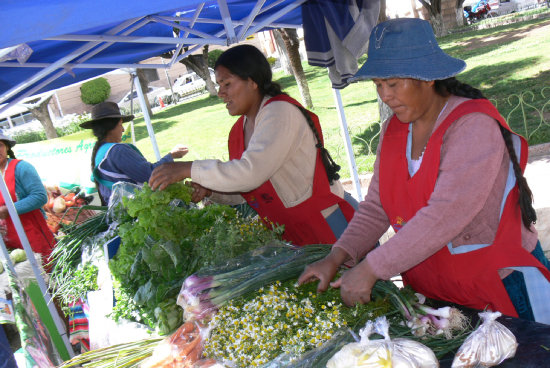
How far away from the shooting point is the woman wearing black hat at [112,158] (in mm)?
3662

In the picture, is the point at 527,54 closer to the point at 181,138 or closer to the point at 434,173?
the point at 181,138

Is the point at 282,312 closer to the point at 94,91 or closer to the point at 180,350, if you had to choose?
the point at 180,350

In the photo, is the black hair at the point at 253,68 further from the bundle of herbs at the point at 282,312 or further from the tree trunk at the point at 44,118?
the tree trunk at the point at 44,118

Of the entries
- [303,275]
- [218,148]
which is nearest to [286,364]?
[303,275]

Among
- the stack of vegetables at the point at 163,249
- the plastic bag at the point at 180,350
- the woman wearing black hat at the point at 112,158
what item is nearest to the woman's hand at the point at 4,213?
the woman wearing black hat at the point at 112,158

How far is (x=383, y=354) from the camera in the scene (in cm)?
134

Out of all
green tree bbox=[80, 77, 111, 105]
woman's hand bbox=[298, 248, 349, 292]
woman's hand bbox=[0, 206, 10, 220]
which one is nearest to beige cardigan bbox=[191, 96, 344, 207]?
woman's hand bbox=[298, 248, 349, 292]

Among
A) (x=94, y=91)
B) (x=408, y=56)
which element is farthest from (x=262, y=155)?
(x=94, y=91)

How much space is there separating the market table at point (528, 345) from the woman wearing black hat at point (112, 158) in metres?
2.47

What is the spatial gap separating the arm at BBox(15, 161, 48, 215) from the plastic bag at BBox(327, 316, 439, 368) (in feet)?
12.3

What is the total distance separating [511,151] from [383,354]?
0.83 m

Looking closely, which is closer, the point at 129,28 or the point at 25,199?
the point at 129,28

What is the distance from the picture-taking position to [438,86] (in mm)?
1826

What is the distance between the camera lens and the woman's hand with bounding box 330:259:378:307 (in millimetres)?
1647
